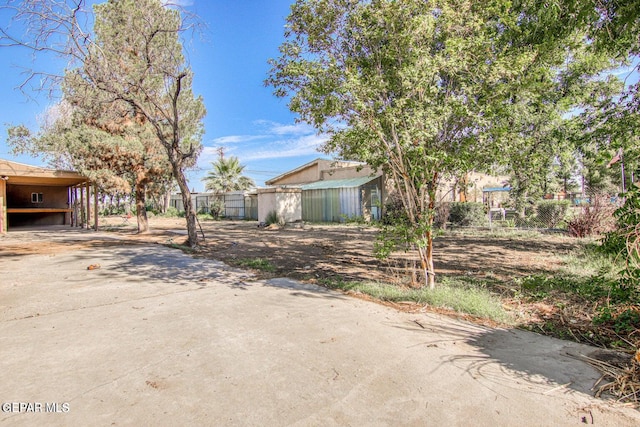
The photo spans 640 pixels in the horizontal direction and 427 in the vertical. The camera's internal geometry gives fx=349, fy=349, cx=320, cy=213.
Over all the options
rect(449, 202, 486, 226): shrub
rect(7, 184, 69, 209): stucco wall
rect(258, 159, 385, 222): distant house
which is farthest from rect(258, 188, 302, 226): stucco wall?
rect(7, 184, 69, 209): stucco wall

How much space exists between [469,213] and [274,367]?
16.3 metres

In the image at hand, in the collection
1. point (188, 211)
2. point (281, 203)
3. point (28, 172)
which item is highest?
point (28, 172)

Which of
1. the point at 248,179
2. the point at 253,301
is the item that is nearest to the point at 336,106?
the point at 253,301

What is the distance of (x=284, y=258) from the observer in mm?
8719

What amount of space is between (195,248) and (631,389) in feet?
32.8

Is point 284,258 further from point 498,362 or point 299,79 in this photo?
point 498,362

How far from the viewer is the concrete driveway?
2.25m

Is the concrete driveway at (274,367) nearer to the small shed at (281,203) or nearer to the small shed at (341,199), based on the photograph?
the small shed at (281,203)

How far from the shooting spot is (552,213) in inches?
600

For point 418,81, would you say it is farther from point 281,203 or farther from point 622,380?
point 281,203

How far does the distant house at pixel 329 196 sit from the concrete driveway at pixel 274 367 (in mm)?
14250

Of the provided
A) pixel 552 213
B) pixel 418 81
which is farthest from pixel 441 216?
pixel 418 81

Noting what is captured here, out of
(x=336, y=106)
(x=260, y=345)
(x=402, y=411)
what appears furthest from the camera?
(x=336, y=106)

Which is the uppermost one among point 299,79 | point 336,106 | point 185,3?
point 185,3
